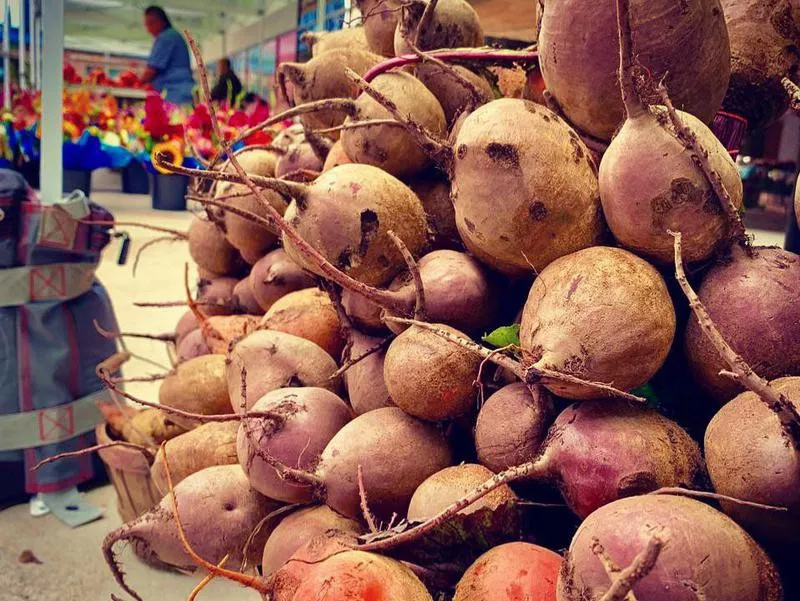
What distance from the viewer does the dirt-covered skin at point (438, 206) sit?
145 cm

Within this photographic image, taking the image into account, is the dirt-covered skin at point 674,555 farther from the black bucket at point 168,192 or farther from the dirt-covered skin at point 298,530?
the black bucket at point 168,192

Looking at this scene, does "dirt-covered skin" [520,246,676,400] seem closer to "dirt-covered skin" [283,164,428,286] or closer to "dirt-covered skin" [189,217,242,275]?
"dirt-covered skin" [283,164,428,286]

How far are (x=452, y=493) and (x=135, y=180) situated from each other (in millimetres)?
8831

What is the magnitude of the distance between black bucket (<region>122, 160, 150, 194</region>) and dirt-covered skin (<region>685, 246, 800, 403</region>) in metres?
8.47

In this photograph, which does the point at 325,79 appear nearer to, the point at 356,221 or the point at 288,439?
the point at 356,221

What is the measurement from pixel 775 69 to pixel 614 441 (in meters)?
0.97

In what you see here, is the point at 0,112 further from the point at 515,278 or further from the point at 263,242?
the point at 515,278

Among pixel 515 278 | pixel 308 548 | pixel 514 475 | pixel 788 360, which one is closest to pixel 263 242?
pixel 515 278

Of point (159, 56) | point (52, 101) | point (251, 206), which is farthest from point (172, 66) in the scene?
point (251, 206)

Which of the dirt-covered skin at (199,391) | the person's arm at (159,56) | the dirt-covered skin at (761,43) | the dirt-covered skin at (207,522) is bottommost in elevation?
the dirt-covered skin at (207,522)

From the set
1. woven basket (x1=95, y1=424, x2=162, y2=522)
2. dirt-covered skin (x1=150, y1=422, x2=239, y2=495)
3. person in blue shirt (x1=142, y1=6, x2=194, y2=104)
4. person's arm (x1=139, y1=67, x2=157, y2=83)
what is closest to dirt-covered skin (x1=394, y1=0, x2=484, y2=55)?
dirt-covered skin (x1=150, y1=422, x2=239, y2=495)

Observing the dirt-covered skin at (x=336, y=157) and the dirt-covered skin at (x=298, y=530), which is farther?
the dirt-covered skin at (x=336, y=157)

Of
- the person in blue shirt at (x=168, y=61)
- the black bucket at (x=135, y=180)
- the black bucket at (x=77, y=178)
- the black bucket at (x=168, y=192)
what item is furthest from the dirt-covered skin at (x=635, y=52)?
the black bucket at (x=135, y=180)

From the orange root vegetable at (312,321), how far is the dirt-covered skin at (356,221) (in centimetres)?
30
